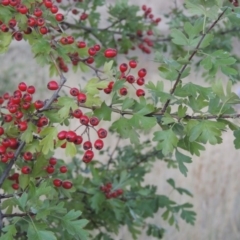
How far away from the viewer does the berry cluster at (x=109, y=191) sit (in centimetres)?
160

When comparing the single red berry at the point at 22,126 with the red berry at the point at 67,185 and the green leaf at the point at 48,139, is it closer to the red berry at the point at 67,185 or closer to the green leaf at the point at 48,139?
the green leaf at the point at 48,139

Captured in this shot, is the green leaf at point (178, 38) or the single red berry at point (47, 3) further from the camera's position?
the single red berry at point (47, 3)

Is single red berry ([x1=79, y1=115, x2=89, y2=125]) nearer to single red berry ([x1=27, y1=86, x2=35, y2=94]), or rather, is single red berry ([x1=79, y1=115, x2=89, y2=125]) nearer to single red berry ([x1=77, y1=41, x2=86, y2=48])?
single red berry ([x1=27, y1=86, x2=35, y2=94])

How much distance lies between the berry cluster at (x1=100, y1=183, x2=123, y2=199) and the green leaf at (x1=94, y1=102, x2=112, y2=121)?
54 centimetres

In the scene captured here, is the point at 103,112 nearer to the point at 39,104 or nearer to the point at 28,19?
the point at 39,104

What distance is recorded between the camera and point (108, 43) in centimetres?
193

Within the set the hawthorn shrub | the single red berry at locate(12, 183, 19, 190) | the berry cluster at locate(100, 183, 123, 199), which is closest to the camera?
the hawthorn shrub

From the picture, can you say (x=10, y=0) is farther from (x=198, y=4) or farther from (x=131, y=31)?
(x=131, y=31)

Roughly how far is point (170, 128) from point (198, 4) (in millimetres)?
215

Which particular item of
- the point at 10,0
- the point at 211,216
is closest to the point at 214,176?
the point at 211,216

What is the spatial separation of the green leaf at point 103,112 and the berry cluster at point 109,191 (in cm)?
54

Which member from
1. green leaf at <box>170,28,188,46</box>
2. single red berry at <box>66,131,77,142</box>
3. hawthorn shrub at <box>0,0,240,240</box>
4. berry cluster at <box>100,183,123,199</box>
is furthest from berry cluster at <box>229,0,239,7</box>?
berry cluster at <box>100,183,123,199</box>

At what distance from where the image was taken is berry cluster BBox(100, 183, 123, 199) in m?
1.60

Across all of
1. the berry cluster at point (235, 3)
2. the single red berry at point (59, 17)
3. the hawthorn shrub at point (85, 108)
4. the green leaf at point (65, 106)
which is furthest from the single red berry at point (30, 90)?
the berry cluster at point (235, 3)
